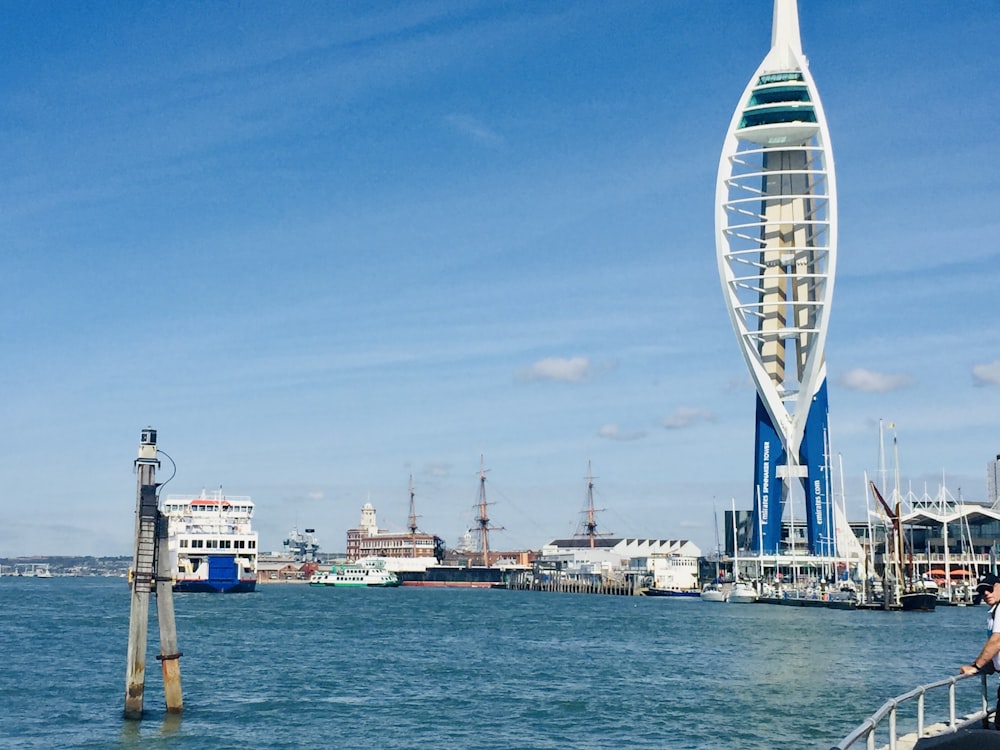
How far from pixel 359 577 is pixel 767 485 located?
268ft

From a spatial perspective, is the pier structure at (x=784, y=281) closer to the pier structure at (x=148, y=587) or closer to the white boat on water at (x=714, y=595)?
the white boat on water at (x=714, y=595)

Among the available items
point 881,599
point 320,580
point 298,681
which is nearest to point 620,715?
point 298,681

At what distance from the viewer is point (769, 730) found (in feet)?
90.3

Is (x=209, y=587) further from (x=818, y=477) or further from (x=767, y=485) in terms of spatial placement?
(x=818, y=477)

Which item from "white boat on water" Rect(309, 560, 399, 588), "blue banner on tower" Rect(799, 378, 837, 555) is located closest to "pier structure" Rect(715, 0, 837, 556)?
"blue banner on tower" Rect(799, 378, 837, 555)

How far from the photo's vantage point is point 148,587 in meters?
26.6

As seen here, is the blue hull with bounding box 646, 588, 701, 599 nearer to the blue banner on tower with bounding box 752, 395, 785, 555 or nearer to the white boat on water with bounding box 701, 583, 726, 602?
the white boat on water with bounding box 701, 583, 726, 602

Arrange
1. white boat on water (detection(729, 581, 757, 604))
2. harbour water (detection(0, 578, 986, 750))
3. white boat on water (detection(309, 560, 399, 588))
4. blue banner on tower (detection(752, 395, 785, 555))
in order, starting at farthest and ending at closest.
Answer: white boat on water (detection(309, 560, 399, 588)) < blue banner on tower (detection(752, 395, 785, 555)) < white boat on water (detection(729, 581, 757, 604)) < harbour water (detection(0, 578, 986, 750))

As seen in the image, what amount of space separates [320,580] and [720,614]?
108m

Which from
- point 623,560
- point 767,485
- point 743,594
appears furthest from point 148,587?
point 623,560

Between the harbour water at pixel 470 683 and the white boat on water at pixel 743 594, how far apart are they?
128ft

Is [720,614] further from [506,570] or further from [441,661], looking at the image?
[506,570]

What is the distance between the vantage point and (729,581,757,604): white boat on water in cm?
10650

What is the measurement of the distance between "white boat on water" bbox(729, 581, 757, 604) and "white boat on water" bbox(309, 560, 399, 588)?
243 feet
